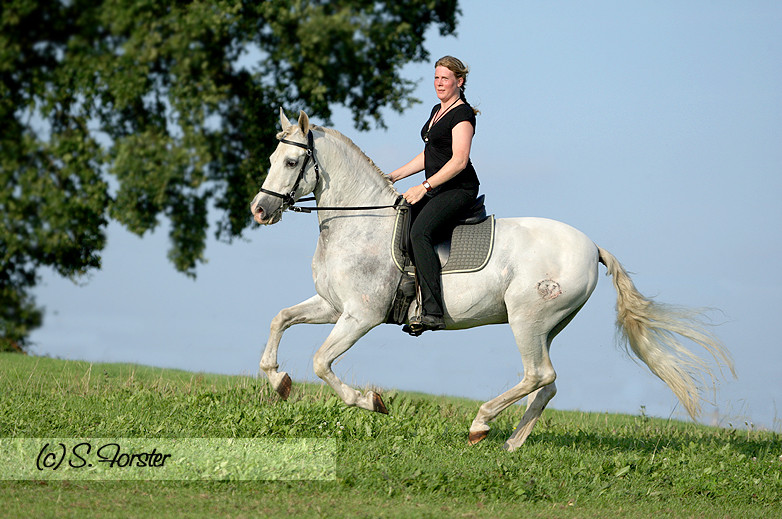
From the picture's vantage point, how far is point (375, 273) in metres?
7.13

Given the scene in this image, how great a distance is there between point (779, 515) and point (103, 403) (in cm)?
696

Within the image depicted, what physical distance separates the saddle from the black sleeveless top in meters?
0.35

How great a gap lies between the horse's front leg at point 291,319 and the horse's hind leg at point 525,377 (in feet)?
5.65

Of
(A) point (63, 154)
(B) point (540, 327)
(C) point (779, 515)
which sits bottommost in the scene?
(C) point (779, 515)

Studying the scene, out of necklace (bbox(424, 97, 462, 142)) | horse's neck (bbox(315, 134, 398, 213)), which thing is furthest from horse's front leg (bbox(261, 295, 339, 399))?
necklace (bbox(424, 97, 462, 142))

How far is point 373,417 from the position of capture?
8.12m

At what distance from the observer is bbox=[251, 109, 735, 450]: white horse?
23.1ft

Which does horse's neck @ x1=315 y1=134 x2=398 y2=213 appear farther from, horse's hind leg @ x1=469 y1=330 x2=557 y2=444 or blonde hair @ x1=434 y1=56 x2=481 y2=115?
horse's hind leg @ x1=469 y1=330 x2=557 y2=444

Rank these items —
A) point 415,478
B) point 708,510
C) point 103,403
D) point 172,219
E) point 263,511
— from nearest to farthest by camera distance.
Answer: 1. point 263,511
2. point 415,478
3. point 708,510
4. point 103,403
5. point 172,219

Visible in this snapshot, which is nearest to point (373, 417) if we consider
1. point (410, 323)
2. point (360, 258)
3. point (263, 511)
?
point (410, 323)

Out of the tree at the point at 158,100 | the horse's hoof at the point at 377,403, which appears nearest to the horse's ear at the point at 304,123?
the horse's hoof at the point at 377,403

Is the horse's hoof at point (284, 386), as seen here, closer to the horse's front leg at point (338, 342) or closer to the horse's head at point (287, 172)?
the horse's front leg at point (338, 342)

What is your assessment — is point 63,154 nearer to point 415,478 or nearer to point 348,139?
point 348,139

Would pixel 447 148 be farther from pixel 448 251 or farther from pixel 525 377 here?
pixel 525 377
